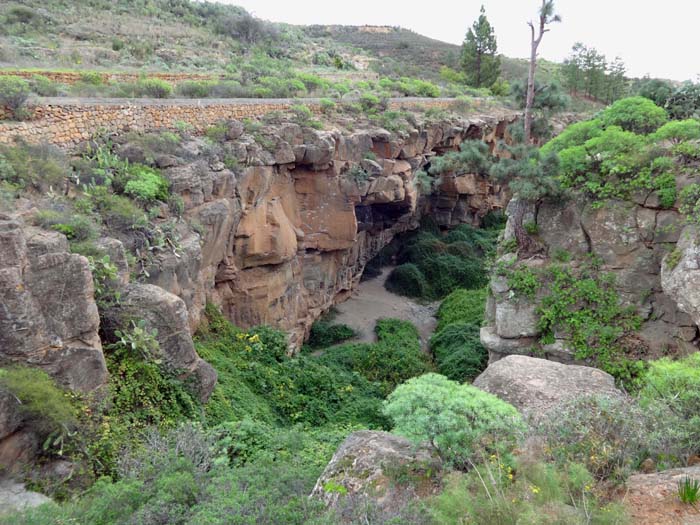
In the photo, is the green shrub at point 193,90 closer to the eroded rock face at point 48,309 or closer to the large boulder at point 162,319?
the large boulder at point 162,319

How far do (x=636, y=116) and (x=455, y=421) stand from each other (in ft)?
41.0

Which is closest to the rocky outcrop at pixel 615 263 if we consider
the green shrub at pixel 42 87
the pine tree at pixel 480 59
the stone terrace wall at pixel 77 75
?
the green shrub at pixel 42 87

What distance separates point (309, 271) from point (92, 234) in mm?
11960

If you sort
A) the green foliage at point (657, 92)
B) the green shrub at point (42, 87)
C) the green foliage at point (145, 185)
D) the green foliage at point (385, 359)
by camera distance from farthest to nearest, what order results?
the green foliage at point (385, 359) < the green foliage at point (657, 92) < the green shrub at point (42, 87) < the green foliage at point (145, 185)

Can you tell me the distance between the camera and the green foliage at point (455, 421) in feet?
22.4

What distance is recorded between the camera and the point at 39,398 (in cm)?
775

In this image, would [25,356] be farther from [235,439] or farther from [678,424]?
[678,424]

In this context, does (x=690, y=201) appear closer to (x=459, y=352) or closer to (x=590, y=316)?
(x=590, y=316)

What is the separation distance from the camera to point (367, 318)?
2428 cm

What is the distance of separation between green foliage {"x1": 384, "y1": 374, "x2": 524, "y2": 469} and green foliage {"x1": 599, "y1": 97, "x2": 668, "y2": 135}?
11.7 meters

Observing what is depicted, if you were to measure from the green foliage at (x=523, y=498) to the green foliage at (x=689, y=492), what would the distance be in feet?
2.99

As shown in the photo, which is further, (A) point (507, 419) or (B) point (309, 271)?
(B) point (309, 271)

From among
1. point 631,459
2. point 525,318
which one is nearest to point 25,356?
point 631,459

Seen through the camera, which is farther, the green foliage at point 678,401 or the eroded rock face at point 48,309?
the eroded rock face at point 48,309
